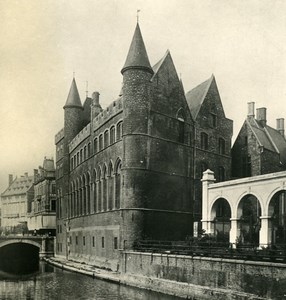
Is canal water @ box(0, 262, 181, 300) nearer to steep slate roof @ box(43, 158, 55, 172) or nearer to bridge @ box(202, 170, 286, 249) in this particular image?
bridge @ box(202, 170, 286, 249)

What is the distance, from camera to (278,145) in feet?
140

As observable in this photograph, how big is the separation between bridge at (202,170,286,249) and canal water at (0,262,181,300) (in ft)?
21.5

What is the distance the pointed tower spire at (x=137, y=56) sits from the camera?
102 feet

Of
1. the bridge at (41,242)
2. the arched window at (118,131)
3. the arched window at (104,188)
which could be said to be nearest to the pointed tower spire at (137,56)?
the arched window at (118,131)

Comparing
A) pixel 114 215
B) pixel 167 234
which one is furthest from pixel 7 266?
pixel 167 234

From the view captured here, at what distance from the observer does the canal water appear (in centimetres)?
2308

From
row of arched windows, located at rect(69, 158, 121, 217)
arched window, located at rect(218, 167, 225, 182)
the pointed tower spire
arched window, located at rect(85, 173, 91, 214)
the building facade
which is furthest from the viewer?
arched window, located at rect(85, 173, 91, 214)

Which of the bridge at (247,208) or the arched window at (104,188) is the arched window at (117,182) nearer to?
the arched window at (104,188)

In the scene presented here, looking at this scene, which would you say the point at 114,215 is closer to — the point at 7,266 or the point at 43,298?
the point at 43,298

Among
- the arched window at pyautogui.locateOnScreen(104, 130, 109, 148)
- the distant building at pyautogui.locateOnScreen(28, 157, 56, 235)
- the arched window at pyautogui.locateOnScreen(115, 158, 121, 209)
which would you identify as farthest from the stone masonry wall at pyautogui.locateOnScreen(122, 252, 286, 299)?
the distant building at pyautogui.locateOnScreen(28, 157, 56, 235)

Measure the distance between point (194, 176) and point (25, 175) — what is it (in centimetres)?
7270

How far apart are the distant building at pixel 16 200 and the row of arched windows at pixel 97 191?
149 ft

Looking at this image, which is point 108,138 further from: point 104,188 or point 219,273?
point 219,273

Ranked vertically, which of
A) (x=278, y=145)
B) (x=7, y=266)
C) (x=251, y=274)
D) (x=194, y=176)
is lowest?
(x=7, y=266)
